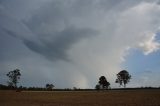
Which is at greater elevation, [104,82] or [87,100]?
[104,82]

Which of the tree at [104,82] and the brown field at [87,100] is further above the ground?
the tree at [104,82]

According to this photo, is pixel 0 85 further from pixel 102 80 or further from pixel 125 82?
pixel 125 82

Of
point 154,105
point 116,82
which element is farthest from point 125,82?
point 154,105

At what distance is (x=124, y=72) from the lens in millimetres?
195500

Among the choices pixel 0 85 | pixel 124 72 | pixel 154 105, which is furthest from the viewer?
pixel 124 72

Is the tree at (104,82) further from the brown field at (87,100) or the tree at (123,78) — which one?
the brown field at (87,100)

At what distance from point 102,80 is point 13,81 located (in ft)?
189

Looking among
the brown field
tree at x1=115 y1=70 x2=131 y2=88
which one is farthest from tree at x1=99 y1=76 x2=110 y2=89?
the brown field

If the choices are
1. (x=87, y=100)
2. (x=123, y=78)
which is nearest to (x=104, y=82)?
(x=123, y=78)

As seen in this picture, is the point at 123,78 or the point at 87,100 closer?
the point at 87,100

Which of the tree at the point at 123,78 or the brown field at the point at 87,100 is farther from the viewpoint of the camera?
the tree at the point at 123,78

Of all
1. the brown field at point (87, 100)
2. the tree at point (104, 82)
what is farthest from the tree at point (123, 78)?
the brown field at point (87, 100)

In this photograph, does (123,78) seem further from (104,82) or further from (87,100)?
(87,100)

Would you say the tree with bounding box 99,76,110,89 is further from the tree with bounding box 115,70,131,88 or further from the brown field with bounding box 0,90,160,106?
the brown field with bounding box 0,90,160,106
